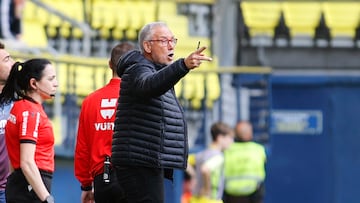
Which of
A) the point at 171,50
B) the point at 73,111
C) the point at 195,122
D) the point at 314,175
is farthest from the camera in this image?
the point at 314,175

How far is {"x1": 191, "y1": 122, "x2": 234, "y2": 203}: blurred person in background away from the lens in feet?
46.8

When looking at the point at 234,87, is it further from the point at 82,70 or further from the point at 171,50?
the point at 171,50

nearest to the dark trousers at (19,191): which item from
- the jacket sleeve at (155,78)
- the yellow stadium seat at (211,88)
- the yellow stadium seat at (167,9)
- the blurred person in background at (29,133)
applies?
the blurred person in background at (29,133)

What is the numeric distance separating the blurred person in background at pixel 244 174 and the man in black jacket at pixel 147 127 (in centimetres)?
744

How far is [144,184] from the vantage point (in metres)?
7.69

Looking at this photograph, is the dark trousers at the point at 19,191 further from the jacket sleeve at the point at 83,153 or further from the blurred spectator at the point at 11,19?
the blurred spectator at the point at 11,19

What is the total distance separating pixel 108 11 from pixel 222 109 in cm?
268

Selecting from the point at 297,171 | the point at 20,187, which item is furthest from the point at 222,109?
the point at 20,187

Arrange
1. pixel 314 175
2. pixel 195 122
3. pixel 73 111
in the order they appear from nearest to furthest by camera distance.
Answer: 1. pixel 73 111
2. pixel 195 122
3. pixel 314 175

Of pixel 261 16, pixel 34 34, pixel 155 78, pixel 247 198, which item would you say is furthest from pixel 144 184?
pixel 261 16

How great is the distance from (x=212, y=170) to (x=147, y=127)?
21.5 feet

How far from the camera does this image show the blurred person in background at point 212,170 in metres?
14.3

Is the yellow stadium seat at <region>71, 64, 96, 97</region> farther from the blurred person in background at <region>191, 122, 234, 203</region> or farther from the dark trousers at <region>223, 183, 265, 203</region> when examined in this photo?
the dark trousers at <region>223, 183, 265, 203</region>

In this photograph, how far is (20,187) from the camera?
823cm
